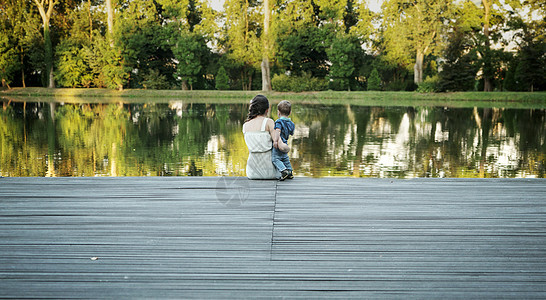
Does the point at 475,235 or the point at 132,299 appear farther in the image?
the point at 475,235

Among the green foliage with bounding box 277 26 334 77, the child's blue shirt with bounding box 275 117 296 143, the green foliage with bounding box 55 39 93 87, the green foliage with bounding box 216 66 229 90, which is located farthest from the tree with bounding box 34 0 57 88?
the child's blue shirt with bounding box 275 117 296 143

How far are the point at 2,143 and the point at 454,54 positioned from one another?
29378 millimetres

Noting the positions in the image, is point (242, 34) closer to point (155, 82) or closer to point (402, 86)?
point (155, 82)

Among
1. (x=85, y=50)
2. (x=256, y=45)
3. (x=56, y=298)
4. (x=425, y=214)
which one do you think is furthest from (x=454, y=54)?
(x=56, y=298)

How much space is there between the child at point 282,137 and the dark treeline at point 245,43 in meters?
32.0

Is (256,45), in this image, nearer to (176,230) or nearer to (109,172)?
(109,172)

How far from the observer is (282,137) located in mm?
5535

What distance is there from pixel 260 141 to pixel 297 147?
682 centimetres

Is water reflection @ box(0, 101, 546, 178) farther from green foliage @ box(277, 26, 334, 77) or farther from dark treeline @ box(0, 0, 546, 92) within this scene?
green foliage @ box(277, 26, 334, 77)

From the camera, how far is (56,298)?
263 centimetres

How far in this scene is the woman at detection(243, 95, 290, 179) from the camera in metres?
5.09

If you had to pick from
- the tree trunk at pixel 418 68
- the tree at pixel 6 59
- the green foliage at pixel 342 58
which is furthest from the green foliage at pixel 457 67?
the tree at pixel 6 59

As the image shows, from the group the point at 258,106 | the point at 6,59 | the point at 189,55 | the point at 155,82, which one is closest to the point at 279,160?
the point at 258,106

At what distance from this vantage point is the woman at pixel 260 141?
5.09m
